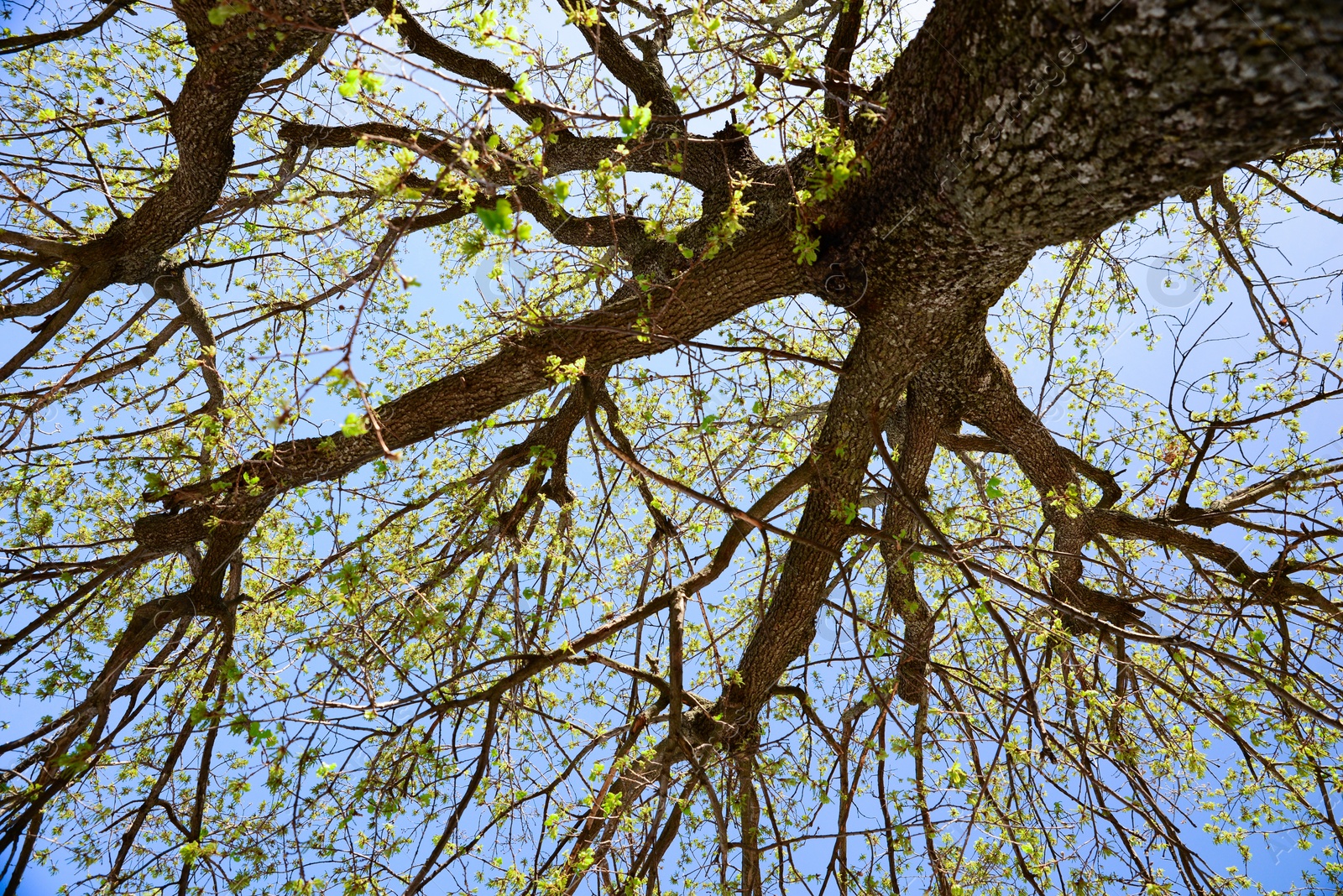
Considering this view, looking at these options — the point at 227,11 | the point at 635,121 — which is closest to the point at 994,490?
the point at 635,121

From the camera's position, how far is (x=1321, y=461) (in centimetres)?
338

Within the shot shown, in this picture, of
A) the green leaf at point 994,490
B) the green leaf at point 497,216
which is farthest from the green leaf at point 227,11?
the green leaf at point 994,490

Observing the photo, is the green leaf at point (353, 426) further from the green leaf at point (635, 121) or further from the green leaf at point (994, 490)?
the green leaf at point (994, 490)

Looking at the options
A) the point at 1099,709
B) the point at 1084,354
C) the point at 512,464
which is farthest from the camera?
the point at 1084,354

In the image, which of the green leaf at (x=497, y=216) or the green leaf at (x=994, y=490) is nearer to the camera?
the green leaf at (x=497, y=216)

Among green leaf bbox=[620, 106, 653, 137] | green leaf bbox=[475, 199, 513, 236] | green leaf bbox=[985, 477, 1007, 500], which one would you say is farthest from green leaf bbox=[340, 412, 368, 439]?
green leaf bbox=[985, 477, 1007, 500]

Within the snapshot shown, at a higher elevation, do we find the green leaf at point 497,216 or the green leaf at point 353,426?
the green leaf at point 497,216

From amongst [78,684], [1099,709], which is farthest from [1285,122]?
[78,684]

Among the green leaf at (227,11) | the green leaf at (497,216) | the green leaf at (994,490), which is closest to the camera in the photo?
the green leaf at (497,216)

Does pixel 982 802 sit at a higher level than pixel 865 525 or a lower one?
lower

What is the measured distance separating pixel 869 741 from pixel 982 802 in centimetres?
71

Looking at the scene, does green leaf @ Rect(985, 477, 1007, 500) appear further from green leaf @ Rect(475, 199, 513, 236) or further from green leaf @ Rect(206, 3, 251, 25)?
green leaf @ Rect(206, 3, 251, 25)

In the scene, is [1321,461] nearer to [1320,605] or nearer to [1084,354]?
[1320,605]

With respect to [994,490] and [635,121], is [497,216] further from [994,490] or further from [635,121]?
[994,490]
